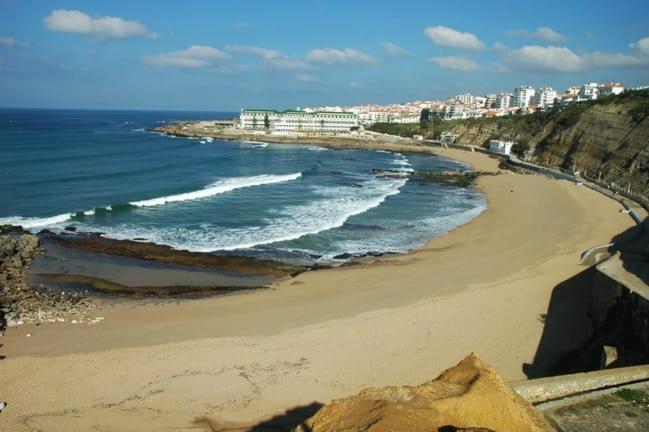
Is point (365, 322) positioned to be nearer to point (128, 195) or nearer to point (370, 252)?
point (370, 252)

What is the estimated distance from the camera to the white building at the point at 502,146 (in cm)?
6197

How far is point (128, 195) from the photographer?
A: 31.6m

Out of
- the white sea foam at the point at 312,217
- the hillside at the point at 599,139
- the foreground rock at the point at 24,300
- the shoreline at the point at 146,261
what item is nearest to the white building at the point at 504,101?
the hillside at the point at 599,139

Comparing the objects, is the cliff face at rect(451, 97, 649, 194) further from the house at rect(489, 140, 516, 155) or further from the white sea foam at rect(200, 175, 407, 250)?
the white sea foam at rect(200, 175, 407, 250)

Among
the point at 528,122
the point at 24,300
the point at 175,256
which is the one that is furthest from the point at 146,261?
the point at 528,122

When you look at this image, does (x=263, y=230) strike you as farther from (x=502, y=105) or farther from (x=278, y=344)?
(x=502, y=105)

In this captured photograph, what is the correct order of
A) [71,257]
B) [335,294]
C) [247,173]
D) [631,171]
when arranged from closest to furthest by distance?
[335,294] < [71,257] < [631,171] < [247,173]

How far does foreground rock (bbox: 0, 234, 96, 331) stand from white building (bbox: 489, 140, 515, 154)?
180 feet

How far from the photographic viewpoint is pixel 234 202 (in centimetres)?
3072

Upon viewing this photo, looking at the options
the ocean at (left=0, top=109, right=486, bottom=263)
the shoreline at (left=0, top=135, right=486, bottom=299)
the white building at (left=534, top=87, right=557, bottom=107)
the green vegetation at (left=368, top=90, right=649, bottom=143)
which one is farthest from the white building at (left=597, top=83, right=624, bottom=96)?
the shoreline at (left=0, top=135, right=486, bottom=299)

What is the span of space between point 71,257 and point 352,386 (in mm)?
14195

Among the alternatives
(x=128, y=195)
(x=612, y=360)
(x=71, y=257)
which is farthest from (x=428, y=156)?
(x=612, y=360)

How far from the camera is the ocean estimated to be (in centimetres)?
2286

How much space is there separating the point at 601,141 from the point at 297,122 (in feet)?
219
